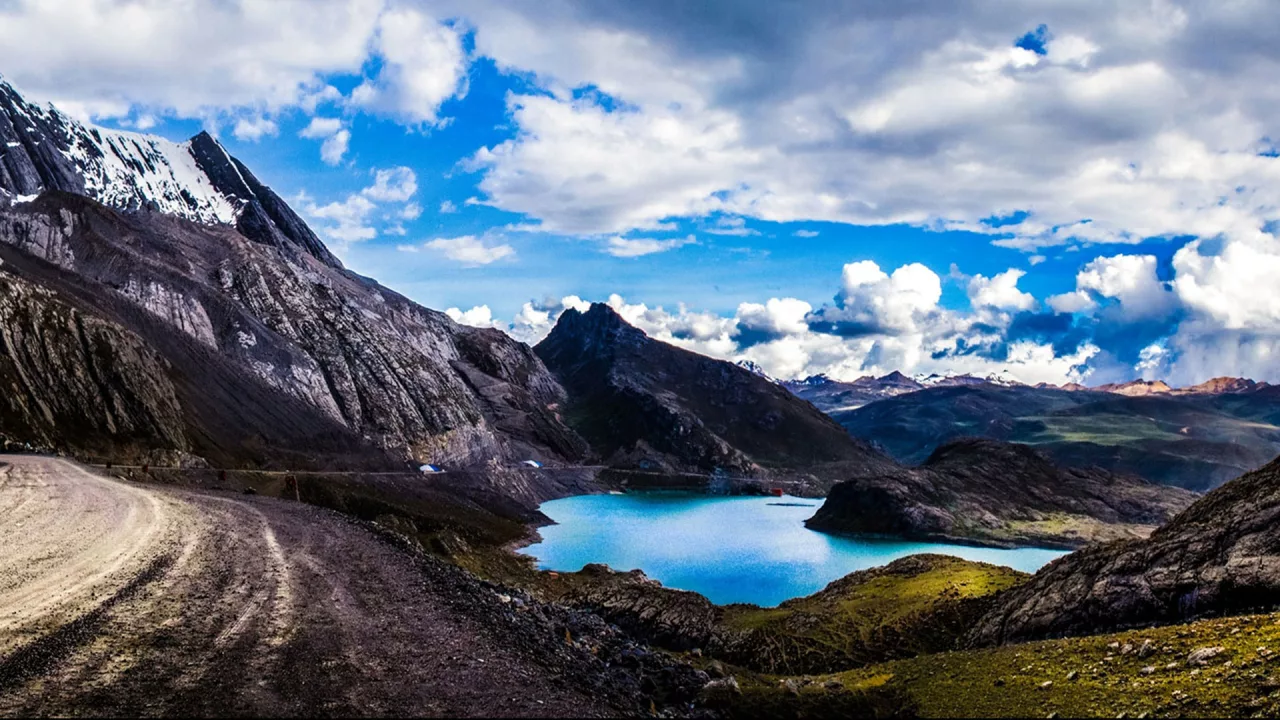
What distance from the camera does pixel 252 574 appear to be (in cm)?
2612

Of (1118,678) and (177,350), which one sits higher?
(177,350)

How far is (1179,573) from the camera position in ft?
87.3

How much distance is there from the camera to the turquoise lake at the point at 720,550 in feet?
320

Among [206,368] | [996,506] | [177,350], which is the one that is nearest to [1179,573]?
[206,368]

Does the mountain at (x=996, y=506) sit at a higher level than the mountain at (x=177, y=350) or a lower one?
lower

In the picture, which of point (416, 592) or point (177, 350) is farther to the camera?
→ point (177, 350)

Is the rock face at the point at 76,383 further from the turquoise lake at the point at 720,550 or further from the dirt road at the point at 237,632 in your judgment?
the dirt road at the point at 237,632

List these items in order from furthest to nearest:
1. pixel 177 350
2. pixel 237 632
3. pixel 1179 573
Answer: pixel 177 350 → pixel 1179 573 → pixel 237 632

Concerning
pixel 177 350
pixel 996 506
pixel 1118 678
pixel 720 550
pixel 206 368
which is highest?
pixel 177 350

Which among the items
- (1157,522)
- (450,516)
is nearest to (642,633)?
(450,516)

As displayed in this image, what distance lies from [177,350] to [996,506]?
594ft

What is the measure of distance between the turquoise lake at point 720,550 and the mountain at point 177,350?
42996 mm

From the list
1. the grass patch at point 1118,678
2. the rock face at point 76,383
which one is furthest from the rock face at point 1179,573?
the rock face at point 76,383

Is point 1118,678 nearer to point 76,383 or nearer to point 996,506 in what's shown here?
point 76,383
